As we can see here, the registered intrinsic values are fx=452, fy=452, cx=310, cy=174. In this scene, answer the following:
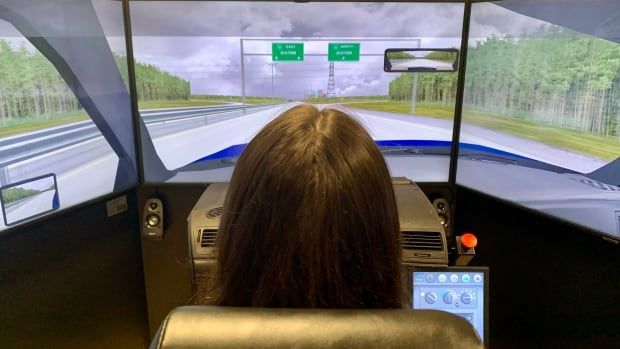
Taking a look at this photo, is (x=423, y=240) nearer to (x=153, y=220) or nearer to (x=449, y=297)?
(x=449, y=297)

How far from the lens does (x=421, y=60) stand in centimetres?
216

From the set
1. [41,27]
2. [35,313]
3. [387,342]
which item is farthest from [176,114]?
[387,342]

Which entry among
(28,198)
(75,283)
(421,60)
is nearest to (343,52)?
(421,60)

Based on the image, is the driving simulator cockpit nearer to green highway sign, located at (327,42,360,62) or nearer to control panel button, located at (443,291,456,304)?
green highway sign, located at (327,42,360,62)

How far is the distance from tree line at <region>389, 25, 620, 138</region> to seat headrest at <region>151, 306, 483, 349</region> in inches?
57.8

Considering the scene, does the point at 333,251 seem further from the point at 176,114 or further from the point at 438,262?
the point at 176,114

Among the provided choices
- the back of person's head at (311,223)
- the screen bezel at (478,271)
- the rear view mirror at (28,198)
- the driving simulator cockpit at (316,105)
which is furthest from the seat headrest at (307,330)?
the rear view mirror at (28,198)

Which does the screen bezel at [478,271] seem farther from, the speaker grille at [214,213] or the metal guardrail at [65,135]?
the metal guardrail at [65,135]

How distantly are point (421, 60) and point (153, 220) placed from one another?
152 centimetres

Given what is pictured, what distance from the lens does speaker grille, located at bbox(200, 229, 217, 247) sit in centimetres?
129

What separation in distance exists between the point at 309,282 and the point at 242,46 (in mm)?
1673

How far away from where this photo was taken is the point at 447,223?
7.38ft

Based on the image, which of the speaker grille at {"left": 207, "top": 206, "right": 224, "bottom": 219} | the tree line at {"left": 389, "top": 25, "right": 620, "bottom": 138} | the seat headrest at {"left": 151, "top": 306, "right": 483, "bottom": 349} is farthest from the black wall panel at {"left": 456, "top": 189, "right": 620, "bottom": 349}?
the seat headrest at {"left": 151, "top": 306, "right": 483, "bottom": 349}

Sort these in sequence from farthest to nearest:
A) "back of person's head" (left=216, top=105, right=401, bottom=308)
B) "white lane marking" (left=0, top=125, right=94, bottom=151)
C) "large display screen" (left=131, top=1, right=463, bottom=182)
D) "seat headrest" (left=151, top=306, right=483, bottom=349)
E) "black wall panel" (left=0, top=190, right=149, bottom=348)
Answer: "large display screen" (left=131, top=1, right=463, bottom=182) < "black wall panel" (left=0, top=190, right=149, bottom=348) < "white lane marking" (left=0, top=125, right=94, bottom=151) < "back of person's head" (left=216, top=105, right=401, bottom=308) < "seat headrest" (left=151, top=306, right=483, bottom=349)
